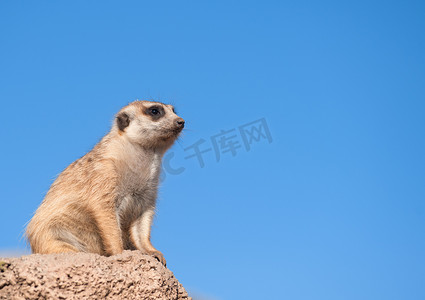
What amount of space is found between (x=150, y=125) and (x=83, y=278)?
→ 2.35m

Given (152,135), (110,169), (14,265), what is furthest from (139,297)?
(152,135)

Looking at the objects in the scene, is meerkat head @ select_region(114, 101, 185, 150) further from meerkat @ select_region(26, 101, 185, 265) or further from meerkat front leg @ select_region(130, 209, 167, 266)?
meerkat front leg @ select_region(130, 209, 167, 266)

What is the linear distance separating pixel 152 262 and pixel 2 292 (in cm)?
131

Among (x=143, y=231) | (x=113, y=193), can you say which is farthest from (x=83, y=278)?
(x=143, y=231)

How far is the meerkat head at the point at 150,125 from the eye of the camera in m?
6.36

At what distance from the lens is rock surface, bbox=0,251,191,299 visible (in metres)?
4.42

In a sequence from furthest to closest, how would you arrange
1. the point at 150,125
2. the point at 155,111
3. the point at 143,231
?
the point at 155,111 < the point at 150,125 < the point at 143,231

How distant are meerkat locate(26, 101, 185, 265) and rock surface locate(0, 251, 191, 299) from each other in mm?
547

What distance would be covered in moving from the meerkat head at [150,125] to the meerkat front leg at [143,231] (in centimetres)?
86

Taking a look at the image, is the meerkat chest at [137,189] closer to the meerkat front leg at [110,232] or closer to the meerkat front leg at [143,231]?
the meerkat front leg at [143,231]

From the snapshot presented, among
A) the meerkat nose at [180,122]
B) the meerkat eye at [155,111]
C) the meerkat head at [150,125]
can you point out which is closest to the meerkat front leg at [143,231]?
the meerkat head at [150,125]

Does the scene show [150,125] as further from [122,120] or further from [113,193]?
[113,193]

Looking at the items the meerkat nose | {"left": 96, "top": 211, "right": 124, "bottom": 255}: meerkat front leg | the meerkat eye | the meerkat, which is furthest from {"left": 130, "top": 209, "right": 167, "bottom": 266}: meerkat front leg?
the meerkat eye

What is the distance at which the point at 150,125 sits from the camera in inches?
251
